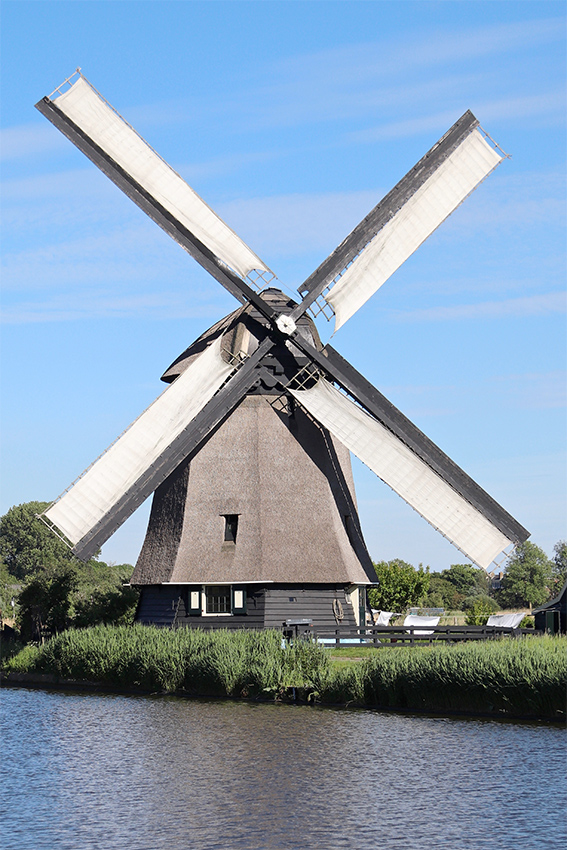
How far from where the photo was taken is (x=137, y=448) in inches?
913

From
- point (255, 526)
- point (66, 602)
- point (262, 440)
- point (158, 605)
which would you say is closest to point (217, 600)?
point (158, 605)

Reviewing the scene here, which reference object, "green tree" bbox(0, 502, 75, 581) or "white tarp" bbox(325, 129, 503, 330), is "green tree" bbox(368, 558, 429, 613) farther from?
"green tree" bbox(0, 502, 75, 581)

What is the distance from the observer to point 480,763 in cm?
1399

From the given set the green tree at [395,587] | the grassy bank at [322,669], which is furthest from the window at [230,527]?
the green tree at [395,587]

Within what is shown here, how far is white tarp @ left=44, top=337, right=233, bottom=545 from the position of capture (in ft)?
74.5

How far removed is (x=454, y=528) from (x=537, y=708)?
637 centimetres

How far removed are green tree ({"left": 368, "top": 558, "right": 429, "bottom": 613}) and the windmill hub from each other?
82.5 ft

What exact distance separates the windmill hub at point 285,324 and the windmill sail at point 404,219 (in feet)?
2.19

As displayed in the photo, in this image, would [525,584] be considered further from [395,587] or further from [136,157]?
[136,157]

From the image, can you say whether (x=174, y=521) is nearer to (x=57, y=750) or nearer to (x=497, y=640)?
(x=497, y=640)

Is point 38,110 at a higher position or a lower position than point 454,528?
higher

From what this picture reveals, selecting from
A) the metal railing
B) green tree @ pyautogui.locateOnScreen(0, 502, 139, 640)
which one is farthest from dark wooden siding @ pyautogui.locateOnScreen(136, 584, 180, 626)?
the metal railing

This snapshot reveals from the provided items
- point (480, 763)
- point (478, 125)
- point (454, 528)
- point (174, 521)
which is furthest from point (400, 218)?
point (480, 763)

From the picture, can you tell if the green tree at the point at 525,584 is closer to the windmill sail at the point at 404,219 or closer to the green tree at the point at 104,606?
the green tree at the point at 104,606
